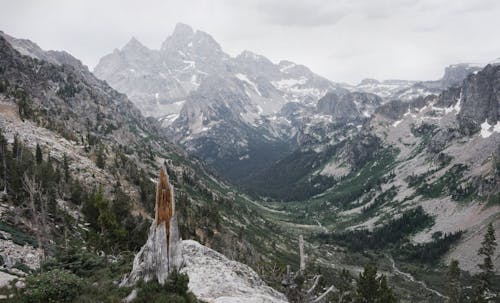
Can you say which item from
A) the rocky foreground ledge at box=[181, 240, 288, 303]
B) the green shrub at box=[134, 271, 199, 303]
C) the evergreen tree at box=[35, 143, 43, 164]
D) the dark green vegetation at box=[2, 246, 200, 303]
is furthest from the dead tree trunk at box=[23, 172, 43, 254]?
the green shrub at box=[134, 271, 199, 303]

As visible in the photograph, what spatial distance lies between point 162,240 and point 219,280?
8673 millimetres

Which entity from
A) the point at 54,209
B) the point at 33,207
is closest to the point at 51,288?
the point at 33,207

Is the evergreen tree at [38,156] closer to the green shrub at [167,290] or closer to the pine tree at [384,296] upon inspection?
the green shrub at [167,290]

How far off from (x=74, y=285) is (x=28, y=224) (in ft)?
87.3

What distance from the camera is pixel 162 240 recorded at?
27812 mm

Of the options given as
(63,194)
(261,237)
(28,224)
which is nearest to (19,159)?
(63,194)

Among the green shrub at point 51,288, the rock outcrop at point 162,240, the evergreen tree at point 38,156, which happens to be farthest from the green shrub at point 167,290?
the evergreen tree at point 38,156

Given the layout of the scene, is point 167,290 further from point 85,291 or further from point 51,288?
point 51,288

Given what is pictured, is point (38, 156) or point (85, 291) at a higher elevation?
point (38, 156)

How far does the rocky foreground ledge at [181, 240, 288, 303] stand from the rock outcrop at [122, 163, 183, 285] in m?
3.19

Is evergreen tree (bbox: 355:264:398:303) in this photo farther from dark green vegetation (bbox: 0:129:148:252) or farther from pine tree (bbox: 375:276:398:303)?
dark green vegetation (bbox: 0:129:148:252)

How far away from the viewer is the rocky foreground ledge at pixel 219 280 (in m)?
31.1

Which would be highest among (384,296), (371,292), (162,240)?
(162,240)

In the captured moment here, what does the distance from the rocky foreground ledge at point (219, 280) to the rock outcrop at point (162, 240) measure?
10.5 ft
